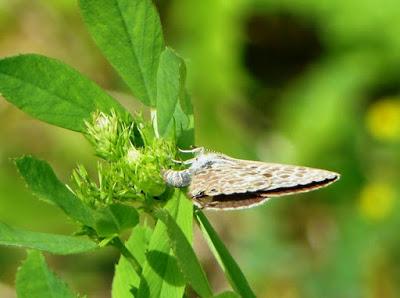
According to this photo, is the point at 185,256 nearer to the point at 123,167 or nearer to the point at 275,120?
the point at 123,167

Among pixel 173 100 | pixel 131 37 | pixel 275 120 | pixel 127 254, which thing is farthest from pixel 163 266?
pixel 275 120

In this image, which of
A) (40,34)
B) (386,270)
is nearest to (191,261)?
(386,270)

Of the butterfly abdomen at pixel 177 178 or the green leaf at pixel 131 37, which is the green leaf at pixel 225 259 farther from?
the green leaf at pixel 131 37

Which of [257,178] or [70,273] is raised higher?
[257,178]

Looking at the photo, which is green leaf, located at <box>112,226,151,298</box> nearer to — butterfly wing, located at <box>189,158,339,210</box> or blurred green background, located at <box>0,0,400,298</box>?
butterfly wing, located at <box>189,158,339,210</box>

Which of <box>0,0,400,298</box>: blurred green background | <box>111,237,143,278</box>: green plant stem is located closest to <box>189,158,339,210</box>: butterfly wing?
<box>111,237,143,278</box>: green plant stem

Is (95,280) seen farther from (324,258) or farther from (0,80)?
(0,80)

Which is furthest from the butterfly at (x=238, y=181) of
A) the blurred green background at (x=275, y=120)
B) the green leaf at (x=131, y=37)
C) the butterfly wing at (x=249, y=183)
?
the blurred green background at (x=275, y=120)
